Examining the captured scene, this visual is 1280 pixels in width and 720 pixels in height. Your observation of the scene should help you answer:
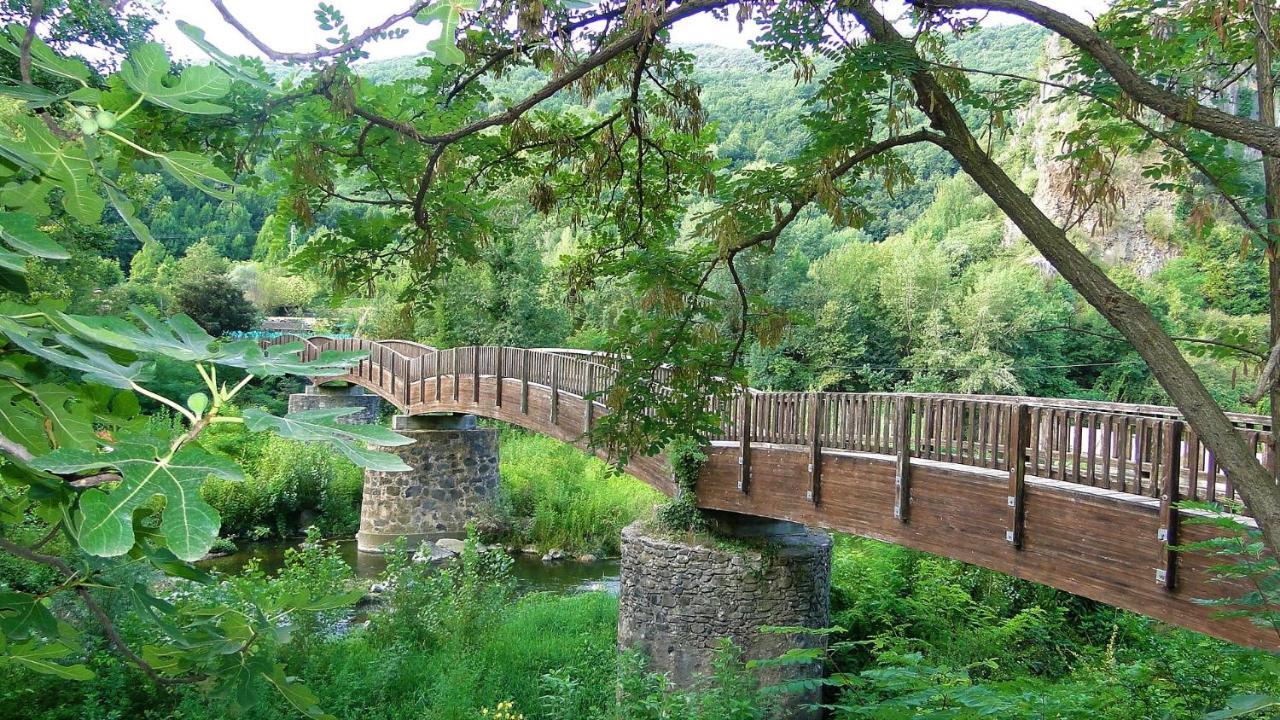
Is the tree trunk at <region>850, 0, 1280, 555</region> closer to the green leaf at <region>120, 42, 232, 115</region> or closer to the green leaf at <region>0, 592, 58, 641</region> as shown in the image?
the green leaf at <region>120, 42, 232, 115</region>

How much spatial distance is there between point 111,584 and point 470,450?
1896 centimetres

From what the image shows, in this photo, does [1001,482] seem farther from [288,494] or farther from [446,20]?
[288,494]

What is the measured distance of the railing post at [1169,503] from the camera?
5.50m

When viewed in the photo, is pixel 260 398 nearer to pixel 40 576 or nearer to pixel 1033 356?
pixel 40 576

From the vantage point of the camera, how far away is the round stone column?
1941 cm

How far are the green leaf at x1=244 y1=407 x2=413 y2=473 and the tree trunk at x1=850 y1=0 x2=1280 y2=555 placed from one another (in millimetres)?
2797

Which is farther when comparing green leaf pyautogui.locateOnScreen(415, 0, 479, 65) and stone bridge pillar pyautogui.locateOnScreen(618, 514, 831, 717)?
stone bridge pillar pyautogui.locateOnScreen(618, 514, 831, 717)

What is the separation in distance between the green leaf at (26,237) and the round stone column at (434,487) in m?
18.8

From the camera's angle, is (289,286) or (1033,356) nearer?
(1033,356)

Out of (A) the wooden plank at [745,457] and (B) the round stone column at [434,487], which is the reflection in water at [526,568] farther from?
(A) the wooden plank at [745,457]

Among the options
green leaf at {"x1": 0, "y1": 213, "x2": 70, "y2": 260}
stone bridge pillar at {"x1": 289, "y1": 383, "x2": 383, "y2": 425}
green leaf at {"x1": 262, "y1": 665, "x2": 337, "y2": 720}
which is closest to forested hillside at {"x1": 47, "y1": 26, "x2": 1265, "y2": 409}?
stone bridge pillar at {"x1": 289, "y1": 383, "x2": 383, "y2": 425}

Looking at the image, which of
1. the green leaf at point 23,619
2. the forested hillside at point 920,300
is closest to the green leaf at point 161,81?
the green leaf at point 23,619

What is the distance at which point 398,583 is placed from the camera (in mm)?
11188

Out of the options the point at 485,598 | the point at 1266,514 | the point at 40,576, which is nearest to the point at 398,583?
the point at 485,598
